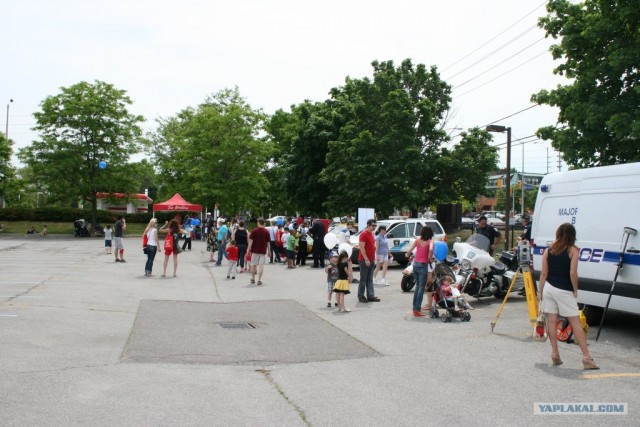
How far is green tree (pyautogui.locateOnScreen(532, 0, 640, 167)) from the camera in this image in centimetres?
1677

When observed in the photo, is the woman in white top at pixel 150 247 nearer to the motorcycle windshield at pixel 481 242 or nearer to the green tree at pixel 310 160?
the motorcycle windshield at pixel 481 242

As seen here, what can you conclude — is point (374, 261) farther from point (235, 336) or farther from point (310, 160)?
point (310, 160)

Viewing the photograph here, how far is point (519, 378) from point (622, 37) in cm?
1410

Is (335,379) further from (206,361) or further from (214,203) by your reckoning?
(214,203)

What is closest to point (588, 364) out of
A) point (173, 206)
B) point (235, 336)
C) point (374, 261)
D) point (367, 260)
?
point (235, 336)

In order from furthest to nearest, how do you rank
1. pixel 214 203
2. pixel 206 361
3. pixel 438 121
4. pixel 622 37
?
pixel 214 203 → pixel 438 121 → pixel 622 37 → pixel 206 361

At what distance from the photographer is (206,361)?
7.97 meters

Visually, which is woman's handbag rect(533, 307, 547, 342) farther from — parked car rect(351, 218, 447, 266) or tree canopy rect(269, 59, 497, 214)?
tree canopy rect(269, 59, 497, 214)

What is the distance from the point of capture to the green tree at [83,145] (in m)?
46.6

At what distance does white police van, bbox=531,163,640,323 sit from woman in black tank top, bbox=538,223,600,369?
6.77ft

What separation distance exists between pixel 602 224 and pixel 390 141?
22.8 meters

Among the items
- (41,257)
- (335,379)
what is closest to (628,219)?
(335,379)

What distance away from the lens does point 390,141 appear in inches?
1270

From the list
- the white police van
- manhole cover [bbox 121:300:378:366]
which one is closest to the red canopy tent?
manhole cover [bbox 121:300:378:366]
